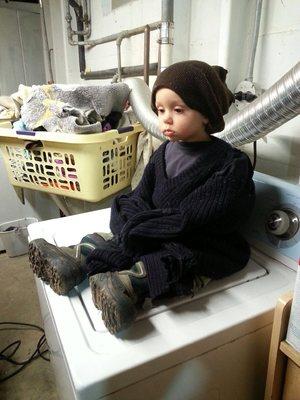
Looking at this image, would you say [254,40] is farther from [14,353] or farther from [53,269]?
[14,353]

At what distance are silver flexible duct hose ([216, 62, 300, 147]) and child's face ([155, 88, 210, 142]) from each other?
153mm

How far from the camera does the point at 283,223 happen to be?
2.11 feet

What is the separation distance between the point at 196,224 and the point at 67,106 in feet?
2.31

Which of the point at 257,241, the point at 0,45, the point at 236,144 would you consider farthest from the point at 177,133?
the point at 0,45

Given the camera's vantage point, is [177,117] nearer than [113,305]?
No

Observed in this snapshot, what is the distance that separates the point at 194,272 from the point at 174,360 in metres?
0.17

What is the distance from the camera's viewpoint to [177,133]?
0.63 metres

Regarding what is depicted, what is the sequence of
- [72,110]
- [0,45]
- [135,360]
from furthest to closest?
1. [0,45]
2. [72,110]
3. [135,360]

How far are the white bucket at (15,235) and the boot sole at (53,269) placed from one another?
1.12 m

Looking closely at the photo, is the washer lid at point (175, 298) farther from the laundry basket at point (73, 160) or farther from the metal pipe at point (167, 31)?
the metal pipe at point (167, 31)

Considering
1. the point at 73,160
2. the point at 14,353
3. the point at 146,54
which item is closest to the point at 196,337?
the point at 73,160

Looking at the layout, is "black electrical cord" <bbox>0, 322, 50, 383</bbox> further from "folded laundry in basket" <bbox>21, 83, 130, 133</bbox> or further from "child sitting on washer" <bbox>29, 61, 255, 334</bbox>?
"folded laundry in basket" <bbox>21, 83, 130, 133</bbox>

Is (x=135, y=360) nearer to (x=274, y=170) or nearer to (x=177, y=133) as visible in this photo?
(x=177, y=133)

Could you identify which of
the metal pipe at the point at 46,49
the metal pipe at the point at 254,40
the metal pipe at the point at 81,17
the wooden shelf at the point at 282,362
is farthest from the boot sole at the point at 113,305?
the metal pipe at the point at 46,49
